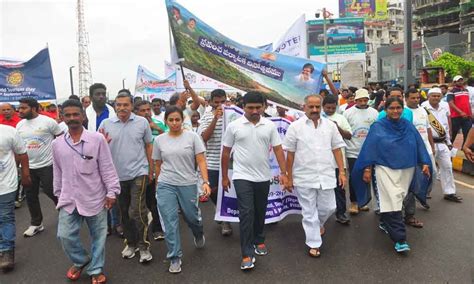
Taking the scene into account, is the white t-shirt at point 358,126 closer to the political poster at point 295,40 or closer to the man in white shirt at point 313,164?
the man in white shirt at point 313,164

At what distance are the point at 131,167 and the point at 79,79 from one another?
58.8 meters

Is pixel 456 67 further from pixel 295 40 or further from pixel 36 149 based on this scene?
pixel 36 149

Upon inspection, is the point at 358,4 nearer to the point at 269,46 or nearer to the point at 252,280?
the point at 269,46

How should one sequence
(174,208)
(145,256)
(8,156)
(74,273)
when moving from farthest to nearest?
(8,156) < (145,256) < (174,208) < (74,273)

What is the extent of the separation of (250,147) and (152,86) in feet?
50.7

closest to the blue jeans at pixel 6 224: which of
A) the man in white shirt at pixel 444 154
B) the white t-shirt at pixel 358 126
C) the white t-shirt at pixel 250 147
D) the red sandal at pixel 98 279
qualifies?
the red sandal at pixel 98 279

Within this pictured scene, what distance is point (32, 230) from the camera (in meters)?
5.21

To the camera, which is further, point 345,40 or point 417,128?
point 345,40

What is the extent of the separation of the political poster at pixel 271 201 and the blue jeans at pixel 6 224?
2.15 metres

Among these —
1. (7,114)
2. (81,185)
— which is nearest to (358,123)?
(81,185)

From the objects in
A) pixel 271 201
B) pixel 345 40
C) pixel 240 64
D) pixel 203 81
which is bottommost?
pixel 271 201

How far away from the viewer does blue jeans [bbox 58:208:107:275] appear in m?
3.66

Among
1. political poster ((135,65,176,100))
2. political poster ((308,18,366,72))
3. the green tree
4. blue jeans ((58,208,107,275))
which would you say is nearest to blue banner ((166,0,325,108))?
blue jeans ((58,208,107,275))

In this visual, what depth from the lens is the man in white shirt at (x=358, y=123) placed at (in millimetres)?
5406
